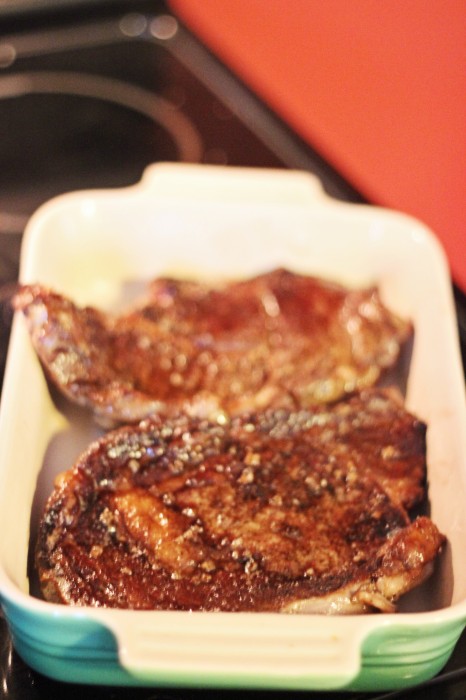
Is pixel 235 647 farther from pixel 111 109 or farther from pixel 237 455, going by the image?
pixel 111 109

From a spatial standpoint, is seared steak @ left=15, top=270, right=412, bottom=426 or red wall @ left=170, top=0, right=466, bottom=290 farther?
red wall @ left=170, top=0, right=466, bottom=290

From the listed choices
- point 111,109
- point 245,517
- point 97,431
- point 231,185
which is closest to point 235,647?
point 245,517

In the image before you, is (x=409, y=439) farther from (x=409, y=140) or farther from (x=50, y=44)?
(x=50, y=44)

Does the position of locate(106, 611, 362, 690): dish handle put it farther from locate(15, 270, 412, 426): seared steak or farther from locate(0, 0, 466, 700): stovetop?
locate(0, 0, 466, 700): stovetop

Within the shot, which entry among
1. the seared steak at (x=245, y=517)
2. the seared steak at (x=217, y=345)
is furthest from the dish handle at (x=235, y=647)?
the seared steak at (x=217, y=345)

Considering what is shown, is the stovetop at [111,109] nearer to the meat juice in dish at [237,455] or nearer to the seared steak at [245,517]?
the meat juice in dish at [237,455]

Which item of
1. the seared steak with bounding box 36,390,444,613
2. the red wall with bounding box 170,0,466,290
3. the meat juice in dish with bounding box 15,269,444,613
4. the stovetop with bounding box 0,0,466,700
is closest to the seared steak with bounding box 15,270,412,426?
the meat juice in dish with bounding box 15,269,444,613

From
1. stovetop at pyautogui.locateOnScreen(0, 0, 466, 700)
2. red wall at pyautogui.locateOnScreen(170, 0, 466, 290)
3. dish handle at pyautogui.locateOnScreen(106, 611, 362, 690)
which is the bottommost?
stovetop at pyautogui.locateOnScreen(0, 0, 466, 700)

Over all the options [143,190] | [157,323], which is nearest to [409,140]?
[143,190]
